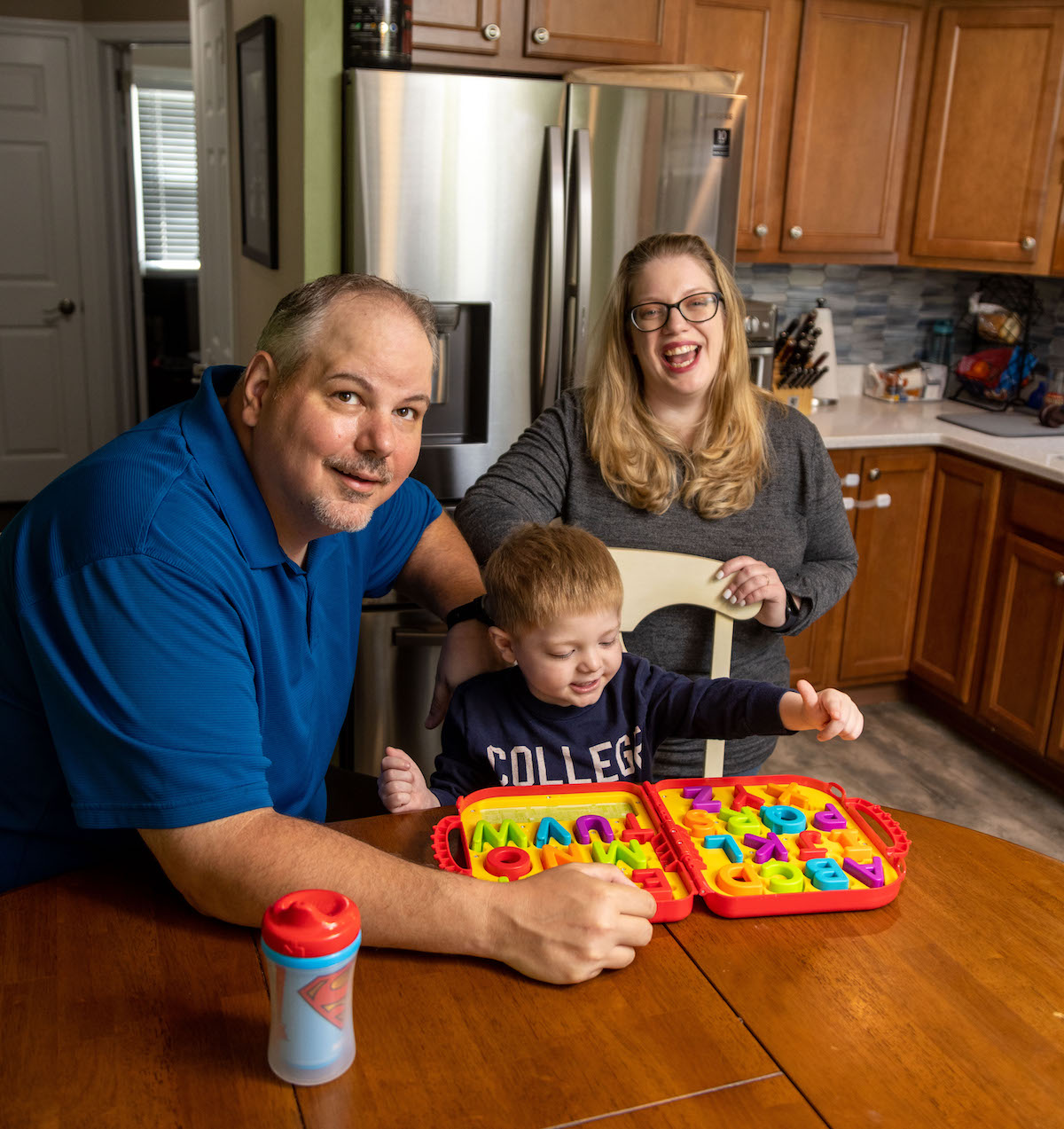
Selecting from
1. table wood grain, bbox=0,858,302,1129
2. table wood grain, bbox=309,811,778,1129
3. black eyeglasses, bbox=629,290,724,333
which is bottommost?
table wood grain, bbox=0,858,302,1129

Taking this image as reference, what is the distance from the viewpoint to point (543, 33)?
2857 millimetres

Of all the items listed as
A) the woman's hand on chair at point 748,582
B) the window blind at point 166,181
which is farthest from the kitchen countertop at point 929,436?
the window blind at point 166,181

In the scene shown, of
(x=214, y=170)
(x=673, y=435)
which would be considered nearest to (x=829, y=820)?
(x=673, y=435)

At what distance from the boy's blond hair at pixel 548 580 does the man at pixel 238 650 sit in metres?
0.21

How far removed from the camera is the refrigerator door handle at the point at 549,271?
8.85ft

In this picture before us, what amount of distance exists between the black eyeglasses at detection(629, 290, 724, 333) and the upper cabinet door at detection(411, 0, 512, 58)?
1.25 m

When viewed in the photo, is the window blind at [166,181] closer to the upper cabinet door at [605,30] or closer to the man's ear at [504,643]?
the upper cabinet door at [605,30]

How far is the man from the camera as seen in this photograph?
1084 millimetres

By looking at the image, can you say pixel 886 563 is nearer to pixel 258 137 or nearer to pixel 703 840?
pixel 258 137

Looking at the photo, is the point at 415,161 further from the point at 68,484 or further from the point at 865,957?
the point at 865,957

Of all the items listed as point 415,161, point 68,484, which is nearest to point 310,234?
point 415,161

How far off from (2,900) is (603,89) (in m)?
2.27

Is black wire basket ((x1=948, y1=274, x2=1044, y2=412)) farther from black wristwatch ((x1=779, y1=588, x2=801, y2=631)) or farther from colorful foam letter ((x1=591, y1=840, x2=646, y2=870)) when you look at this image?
colorful foam letter ((x1=591, y1=840, x2=646, y2=870))

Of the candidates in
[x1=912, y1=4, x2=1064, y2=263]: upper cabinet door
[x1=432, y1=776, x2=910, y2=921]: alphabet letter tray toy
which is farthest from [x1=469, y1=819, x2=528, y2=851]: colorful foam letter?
[x1=912, y1=4, x2=1064, y2=263]: upper cabinet door
